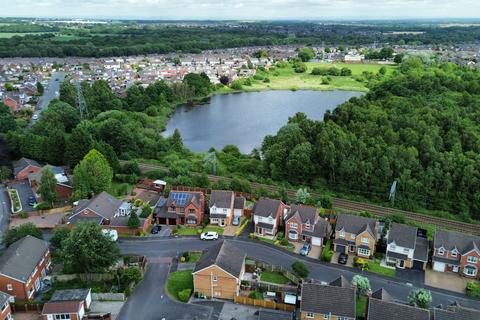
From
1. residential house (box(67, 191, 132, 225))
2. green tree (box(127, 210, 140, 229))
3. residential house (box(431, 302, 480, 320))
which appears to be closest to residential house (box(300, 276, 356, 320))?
residential house (box(431, 302, 480, 320))

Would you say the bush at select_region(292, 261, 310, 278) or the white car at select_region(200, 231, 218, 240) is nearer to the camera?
the bush at select_region(292, 261, 310, 278)

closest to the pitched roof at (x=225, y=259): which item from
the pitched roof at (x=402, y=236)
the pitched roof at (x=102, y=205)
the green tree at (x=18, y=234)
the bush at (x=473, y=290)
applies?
the pitched roof at (x=402, y=236)

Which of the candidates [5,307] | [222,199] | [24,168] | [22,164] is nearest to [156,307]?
[5,307]

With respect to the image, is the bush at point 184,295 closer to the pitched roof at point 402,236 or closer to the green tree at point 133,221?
the green tree at point 133,221

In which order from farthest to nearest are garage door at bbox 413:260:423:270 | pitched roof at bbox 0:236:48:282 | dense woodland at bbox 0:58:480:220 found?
dense woodland at bbox 0:58:480:220 → garage door at bbox 413:260:423:270 → pitched roof at bbox 0:236:48:282

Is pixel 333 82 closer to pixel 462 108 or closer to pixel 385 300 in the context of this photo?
pixel 462 108

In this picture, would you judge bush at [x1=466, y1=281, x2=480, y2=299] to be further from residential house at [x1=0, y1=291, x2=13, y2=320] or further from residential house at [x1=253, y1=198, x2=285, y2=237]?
residential house at [x1=0, y1=291, x2=13, y2=320]

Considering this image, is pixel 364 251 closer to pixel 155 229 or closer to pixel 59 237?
pixel 155 229

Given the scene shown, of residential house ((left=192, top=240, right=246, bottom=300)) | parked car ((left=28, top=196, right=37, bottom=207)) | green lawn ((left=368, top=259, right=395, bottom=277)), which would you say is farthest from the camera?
parked car ((left=28, top=196, right=37, bottom=207))
